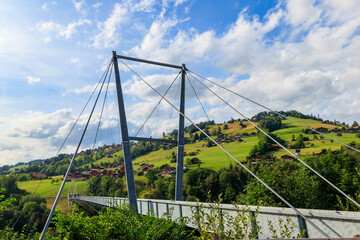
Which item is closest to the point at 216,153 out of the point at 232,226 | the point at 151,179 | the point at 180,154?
the point at 151,179

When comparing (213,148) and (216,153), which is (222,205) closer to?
(216,153)

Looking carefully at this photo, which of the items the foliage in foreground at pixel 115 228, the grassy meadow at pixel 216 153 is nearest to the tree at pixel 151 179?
the grassy meadow at pixel 216 153

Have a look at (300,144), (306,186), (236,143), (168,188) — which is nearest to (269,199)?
(306,186)

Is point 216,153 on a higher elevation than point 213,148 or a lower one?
lower

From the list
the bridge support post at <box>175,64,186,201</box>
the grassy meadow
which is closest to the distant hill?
the grassy meadow

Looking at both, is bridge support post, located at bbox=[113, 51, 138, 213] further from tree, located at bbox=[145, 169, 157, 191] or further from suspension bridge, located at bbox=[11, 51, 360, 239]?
tree, located at bbox=[145, 169, 157, 191]

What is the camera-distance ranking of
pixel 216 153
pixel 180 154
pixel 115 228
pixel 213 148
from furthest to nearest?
pixel 213 148, pixel 216 153, pixel 180 154, pixel 115 228

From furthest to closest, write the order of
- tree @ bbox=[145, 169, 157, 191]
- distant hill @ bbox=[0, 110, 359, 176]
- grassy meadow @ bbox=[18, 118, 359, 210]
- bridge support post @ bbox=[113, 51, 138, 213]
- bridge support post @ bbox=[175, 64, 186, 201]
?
distant hill @ bbox=[0, 110, 359, 176] < grassy meadow @ bbox=[18, 118, 359, 210] < tree @ bbox=[145, 169, 157, 191] < bridge support post @ bbox=[175, 64, 186, 201] < bridge support post @ bbox=[113, 51, 138, 213]

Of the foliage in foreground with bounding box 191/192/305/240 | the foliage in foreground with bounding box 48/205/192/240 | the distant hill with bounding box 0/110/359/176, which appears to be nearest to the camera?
the foliage in foreground with bounding box 191/192/305/240

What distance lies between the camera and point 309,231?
5855 mm

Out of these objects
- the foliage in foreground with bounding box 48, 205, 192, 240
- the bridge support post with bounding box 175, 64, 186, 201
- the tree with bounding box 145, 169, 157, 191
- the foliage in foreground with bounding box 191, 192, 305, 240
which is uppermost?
the bridge support post with bounding box 175, 64, 186, 201

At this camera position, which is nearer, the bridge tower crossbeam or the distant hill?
the bridge tower crossbeam

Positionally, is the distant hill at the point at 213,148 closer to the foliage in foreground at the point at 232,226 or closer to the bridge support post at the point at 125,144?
the bridge support post at the point at 125,144

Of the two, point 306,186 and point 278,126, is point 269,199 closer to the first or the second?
point 306,186
